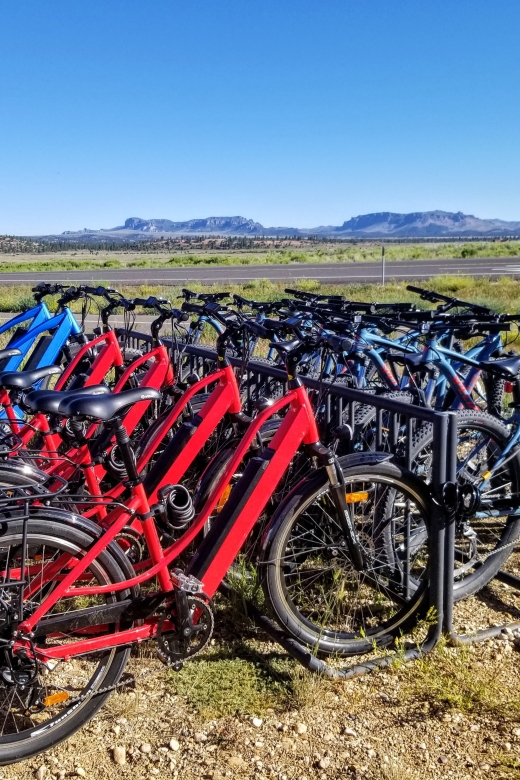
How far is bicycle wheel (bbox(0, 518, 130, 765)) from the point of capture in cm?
273

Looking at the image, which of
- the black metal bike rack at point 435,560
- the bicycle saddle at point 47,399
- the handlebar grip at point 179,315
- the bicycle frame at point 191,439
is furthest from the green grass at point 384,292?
the bicycle saddle at point 47,399

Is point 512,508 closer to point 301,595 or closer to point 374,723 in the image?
point 301,595

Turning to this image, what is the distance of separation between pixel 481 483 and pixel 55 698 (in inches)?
96.8

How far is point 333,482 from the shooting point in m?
3.25

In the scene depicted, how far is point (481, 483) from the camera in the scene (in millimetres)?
4125

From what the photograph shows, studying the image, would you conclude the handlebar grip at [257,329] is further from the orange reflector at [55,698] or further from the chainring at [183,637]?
the orange reflector at [55,698]

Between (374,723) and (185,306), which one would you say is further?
(185,306)

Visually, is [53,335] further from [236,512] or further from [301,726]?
[301,726]

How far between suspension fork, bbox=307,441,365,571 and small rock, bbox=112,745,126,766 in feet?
4.14

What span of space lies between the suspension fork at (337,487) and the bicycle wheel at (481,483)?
706 millimetres

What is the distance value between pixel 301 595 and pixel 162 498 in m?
1.13

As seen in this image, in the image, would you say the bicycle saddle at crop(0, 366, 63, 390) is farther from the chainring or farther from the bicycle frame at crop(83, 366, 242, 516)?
the chainring

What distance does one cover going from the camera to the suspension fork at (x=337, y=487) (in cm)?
323

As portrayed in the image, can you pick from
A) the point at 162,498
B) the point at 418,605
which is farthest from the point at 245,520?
the point at 418,605
